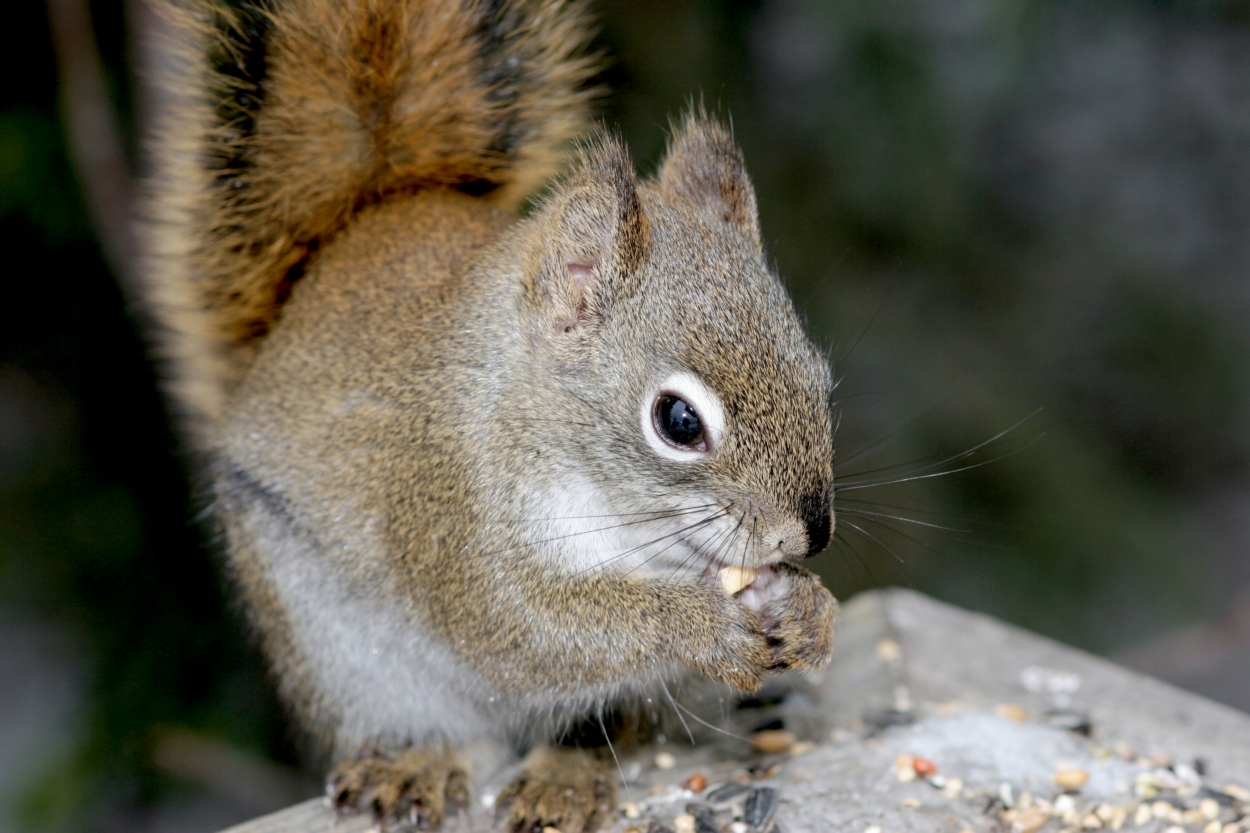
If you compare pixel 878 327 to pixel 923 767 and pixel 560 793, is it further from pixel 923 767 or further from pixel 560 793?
pixel 560 793

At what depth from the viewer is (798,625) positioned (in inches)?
58.4

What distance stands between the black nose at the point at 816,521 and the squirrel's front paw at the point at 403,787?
2.46 feet

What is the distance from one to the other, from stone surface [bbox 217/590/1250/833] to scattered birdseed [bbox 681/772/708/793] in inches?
0.4

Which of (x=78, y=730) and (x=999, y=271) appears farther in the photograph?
(x=999, y=271)

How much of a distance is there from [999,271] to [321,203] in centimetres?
196

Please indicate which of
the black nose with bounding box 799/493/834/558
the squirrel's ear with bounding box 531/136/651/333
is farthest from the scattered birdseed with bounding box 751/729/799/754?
the squirrel's ear with bounding box 531/136/651/333

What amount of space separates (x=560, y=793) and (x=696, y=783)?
0.72 ft

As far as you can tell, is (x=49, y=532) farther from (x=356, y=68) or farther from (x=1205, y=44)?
(x=1205, y=44)

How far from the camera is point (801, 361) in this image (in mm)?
1414

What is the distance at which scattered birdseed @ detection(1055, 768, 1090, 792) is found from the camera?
1680mm

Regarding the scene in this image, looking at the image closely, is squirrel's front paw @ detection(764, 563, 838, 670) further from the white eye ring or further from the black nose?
the white eye ring

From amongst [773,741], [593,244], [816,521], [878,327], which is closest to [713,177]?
[593,244]

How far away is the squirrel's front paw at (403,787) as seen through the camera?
1666mm

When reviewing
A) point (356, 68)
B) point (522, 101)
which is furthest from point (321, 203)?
point (522, 101)
